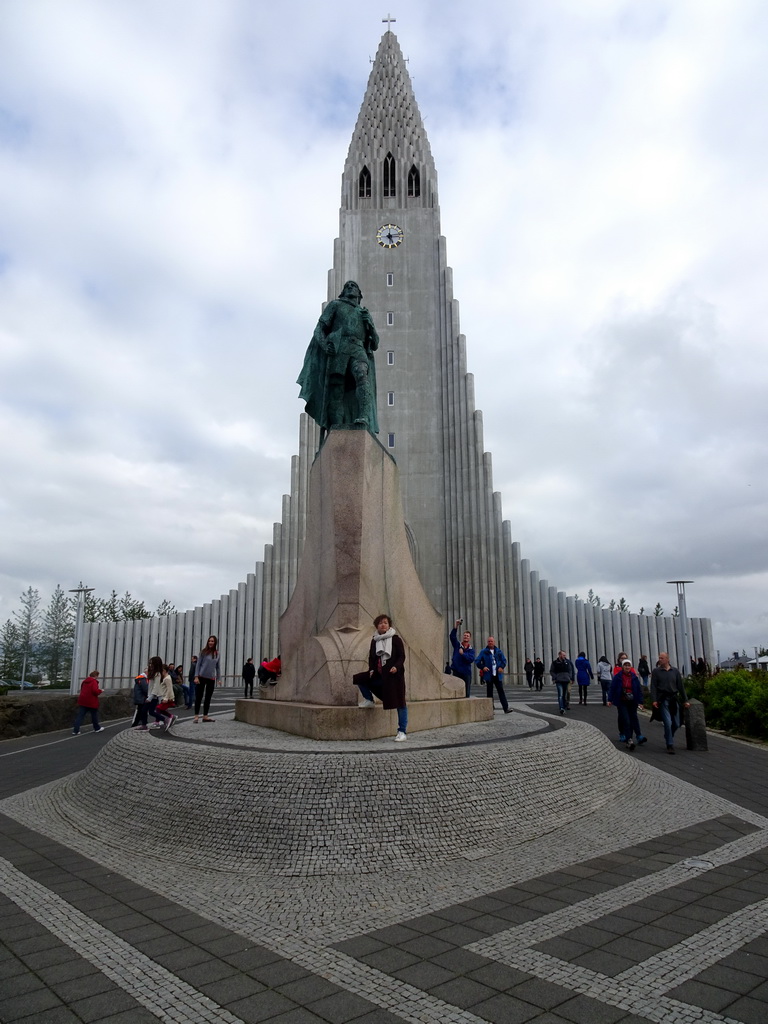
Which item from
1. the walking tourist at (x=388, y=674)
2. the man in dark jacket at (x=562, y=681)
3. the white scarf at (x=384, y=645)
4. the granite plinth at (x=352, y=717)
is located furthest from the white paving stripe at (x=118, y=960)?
the man in dark jacket at (x=562, y=681)

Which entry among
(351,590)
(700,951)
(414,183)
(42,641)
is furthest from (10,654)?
(700,951)

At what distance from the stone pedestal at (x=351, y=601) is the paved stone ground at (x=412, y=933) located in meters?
2.40

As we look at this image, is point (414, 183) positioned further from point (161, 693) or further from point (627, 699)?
point (161, 693)

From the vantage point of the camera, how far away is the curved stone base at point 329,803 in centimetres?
516

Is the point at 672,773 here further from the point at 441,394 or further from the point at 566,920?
the point at 441,394

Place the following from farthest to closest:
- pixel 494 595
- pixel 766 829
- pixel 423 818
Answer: pixel 494 595, pixel 766 829, pixel 423 818

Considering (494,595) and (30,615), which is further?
(30,615)

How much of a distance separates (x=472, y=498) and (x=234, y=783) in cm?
3345

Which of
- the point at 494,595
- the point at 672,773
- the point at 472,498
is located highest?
the point at 472,498

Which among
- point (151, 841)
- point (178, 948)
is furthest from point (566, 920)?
point (151, 841)

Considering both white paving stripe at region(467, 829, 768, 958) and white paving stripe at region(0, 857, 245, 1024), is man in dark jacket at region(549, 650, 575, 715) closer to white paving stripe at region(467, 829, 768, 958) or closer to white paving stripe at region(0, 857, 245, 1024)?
white paving stripe at region(467, 829, 768, 958)

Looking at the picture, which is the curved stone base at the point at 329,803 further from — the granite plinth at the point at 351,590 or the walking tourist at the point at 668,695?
the walking tourist at the point at 668,695

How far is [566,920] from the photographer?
398 centimetres

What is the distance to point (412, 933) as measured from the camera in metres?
3.85
